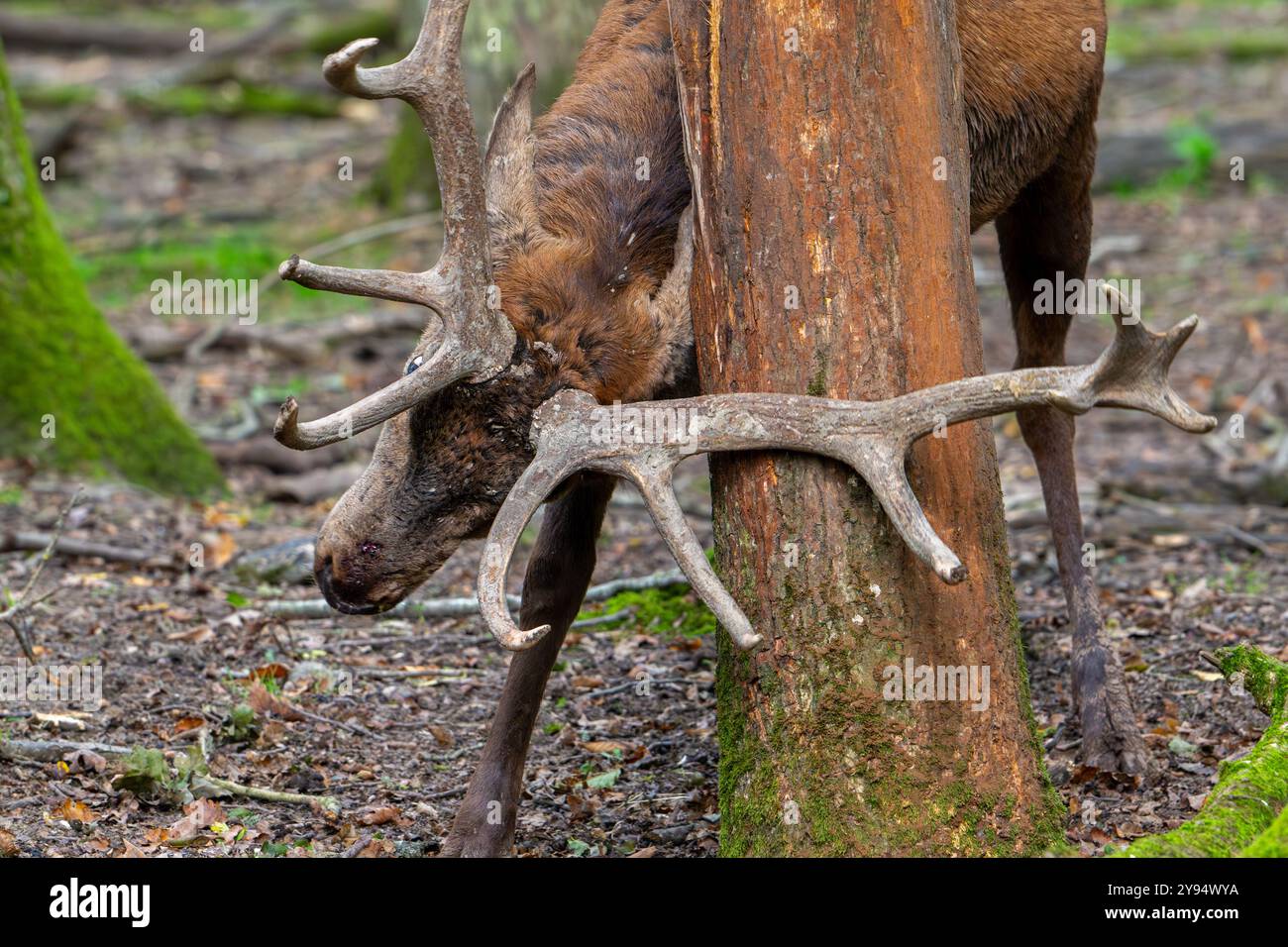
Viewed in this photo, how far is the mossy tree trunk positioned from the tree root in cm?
483

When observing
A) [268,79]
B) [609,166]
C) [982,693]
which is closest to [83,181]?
[268,79]

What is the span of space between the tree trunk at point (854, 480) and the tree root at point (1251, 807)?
35 cm

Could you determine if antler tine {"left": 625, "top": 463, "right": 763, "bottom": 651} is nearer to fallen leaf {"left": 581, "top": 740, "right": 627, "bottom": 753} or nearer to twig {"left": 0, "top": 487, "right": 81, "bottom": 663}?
fallen leaf {"left": 581, "top": 740, "right": 627, "bottom": 753}

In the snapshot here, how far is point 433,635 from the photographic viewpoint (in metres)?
5.76

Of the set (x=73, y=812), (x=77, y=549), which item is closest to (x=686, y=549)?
(x=73, y=812)

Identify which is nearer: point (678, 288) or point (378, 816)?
point (678, 288)

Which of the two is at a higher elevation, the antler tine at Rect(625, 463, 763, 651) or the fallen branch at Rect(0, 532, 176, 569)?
the fallen branch at Rect(0, 532, 176, 569)

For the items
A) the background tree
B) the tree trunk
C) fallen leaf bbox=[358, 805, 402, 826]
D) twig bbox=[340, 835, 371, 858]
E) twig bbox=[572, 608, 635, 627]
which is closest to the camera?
the tree trunk

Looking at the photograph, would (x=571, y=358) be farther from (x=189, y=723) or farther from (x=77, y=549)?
(x=77, y=549)

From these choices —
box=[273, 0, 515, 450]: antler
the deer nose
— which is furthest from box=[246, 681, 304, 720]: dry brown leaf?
box=[273, 0, 515, 450]: antler

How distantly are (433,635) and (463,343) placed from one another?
241 cm

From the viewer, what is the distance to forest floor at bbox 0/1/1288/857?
169 inches

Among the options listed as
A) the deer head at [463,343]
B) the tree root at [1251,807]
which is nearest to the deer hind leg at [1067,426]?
the tree root at [1251,807]

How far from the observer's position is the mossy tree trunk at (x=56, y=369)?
663 cm
